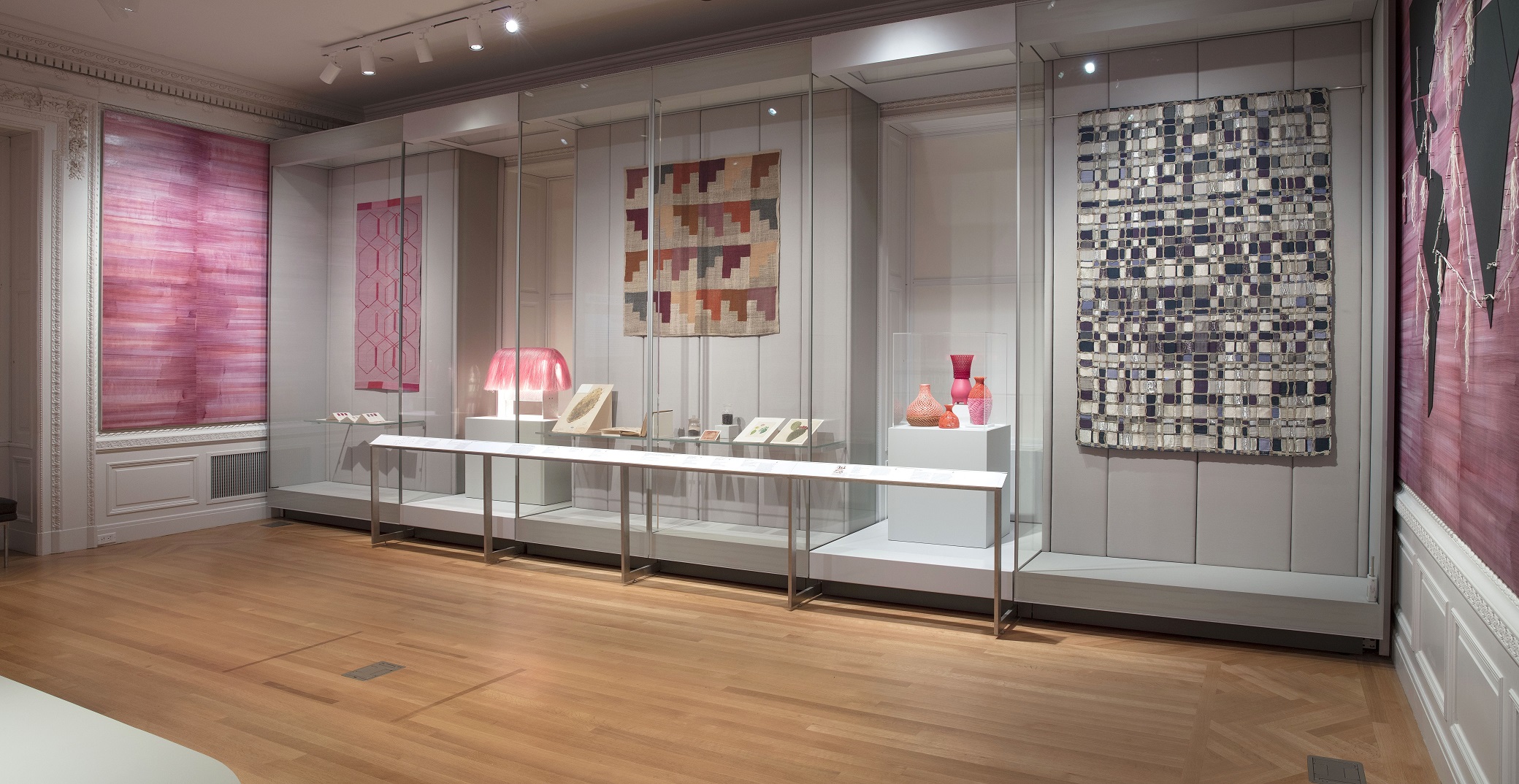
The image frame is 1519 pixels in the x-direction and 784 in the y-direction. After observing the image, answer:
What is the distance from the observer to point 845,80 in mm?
4988

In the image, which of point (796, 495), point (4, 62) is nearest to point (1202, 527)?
point (796, 495)

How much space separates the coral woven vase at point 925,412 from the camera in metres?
4.93

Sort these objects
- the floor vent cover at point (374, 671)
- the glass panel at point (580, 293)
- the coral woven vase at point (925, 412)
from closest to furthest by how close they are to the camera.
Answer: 1. the floor vent cover at point (374, 671)
2. the coral woven vase at point (925, 412)
3. the glass panel at point (580, 293)

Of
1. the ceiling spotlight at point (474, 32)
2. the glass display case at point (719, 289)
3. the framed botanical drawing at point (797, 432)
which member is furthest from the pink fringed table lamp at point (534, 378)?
the ceiling spotlight at point (474, 32)

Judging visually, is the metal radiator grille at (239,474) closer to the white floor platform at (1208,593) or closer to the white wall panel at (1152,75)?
the white floor platform at (1208,593)

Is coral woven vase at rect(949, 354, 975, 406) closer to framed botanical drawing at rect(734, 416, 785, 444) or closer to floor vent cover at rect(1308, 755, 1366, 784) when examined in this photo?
framed botanical drawing at rect(734, 416, 785, 444)

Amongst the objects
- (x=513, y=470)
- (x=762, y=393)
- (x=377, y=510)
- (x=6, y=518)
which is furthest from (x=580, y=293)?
(x=6, y=518)

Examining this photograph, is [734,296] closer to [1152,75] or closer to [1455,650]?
[1152,75]

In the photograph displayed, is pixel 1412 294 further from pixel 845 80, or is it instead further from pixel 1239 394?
pixel 845 80

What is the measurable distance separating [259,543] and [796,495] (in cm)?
399

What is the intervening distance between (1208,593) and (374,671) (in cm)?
351

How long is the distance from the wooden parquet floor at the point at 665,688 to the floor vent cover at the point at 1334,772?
3cm

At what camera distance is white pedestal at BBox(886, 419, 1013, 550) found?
4.74 m

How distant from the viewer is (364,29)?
19.8 ft
